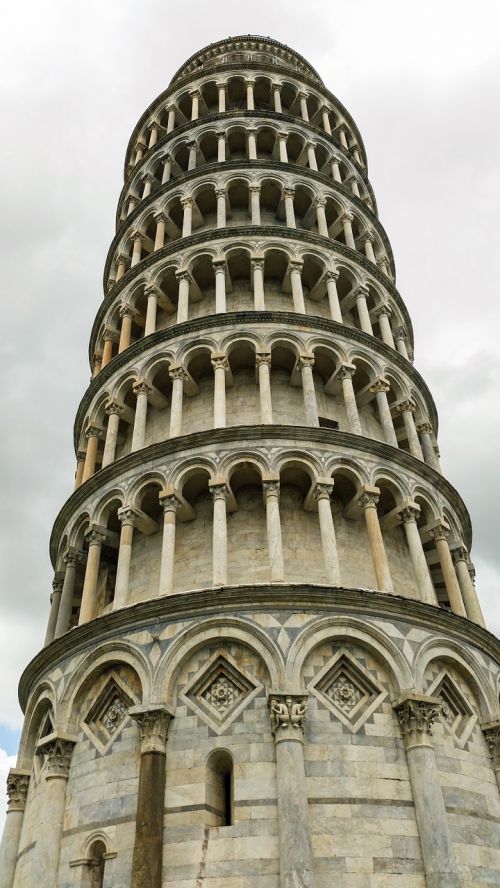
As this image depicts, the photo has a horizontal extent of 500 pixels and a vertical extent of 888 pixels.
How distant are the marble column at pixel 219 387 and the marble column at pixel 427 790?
7.55 m

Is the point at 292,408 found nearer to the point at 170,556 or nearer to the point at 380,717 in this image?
the point at 170,556

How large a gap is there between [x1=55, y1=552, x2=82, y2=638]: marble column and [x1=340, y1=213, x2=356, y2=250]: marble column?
531 inches

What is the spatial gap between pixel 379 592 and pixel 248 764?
13.5ft

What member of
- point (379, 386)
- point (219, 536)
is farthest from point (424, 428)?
point (219, 536)

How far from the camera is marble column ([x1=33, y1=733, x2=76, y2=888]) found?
44.1 feet

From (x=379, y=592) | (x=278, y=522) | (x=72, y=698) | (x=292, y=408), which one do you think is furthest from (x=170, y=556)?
(x=292, y=408)

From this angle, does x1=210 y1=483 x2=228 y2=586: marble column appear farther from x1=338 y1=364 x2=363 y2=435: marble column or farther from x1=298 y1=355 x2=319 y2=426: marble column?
x1=338 y1=364 x2=363 y2=435: marble column

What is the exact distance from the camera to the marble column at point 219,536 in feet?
49.4

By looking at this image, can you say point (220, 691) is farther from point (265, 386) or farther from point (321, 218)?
point (321, 218)

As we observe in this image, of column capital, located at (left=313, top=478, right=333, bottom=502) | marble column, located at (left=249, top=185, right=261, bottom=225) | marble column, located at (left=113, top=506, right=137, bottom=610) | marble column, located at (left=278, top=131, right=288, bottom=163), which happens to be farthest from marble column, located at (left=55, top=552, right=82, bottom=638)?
marble column, located at (left=278, top=131, right=288, bottom=163)

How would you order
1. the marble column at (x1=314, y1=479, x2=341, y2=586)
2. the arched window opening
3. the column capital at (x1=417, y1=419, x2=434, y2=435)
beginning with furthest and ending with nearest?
1. the column capital at (x1=417, y1=419, x2=434, y2=435)
2. the marble column at (x1=314, y1=479, x2=341, y2=586)
3. the arched window opening

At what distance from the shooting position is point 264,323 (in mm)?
20281

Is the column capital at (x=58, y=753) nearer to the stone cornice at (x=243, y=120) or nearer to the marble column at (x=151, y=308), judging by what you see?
the marble column at (x=151, y=308)

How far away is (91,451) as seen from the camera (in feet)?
69.8
